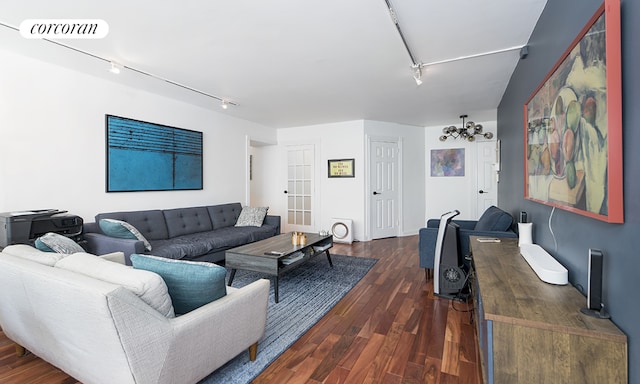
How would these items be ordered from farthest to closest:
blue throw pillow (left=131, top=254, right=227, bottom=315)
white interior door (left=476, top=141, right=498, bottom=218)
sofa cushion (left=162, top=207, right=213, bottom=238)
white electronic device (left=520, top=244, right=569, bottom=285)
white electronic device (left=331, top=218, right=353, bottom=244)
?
1. white interior door (left=476, top=141, right=498, bottom=218)
2. white electronic device (left=331, top=218, right=353, bottom=244)
3. sofa cushion (left=162, top=207, right=213, bottom=238)
4. blue throw pillow (left=131, top=254, right=227, bottom=315)
5. white electronic device (left=520, top=244, right=569, bottom=285)

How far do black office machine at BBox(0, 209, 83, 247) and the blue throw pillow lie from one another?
70.2 inches

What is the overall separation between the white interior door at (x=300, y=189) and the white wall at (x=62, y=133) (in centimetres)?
245

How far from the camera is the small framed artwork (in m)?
5.52

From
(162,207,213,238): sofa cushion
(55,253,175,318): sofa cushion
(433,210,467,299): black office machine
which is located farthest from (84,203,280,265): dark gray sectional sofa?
(433,210,467,299): black office machine

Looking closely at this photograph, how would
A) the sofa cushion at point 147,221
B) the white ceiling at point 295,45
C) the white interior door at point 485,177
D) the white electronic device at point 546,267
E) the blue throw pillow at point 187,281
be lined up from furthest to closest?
the white interior door at point 485,177 < the sofa cushion at point 147,221 < the white ceiling at point 295,45 < the blue throw pillow at point 187,281 < the white electronic device at point 546,267

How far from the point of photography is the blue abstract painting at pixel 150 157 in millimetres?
3447

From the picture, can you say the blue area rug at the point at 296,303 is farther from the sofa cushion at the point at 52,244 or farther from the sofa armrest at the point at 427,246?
the sofa cushion at the point at 52,244

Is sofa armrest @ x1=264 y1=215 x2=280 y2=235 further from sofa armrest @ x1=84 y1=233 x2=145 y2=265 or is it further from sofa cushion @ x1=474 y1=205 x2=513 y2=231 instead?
sofa cushion @ x1=474 y1=205 x2=513 y2=231

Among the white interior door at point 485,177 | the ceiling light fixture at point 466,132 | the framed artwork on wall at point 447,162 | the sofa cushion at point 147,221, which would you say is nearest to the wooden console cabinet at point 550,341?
the sofa cushion at point 147,221

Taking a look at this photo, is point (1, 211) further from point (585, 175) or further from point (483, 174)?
point (483, 174)

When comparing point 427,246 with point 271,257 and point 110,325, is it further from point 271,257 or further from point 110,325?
point 110,325

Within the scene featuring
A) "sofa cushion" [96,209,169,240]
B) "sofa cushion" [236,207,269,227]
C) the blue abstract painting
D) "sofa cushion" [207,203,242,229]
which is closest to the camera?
"sofa cushion" [96,209,169,240]

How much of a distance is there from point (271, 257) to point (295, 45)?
1936 millimetres

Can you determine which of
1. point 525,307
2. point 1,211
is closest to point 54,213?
point 1,211
